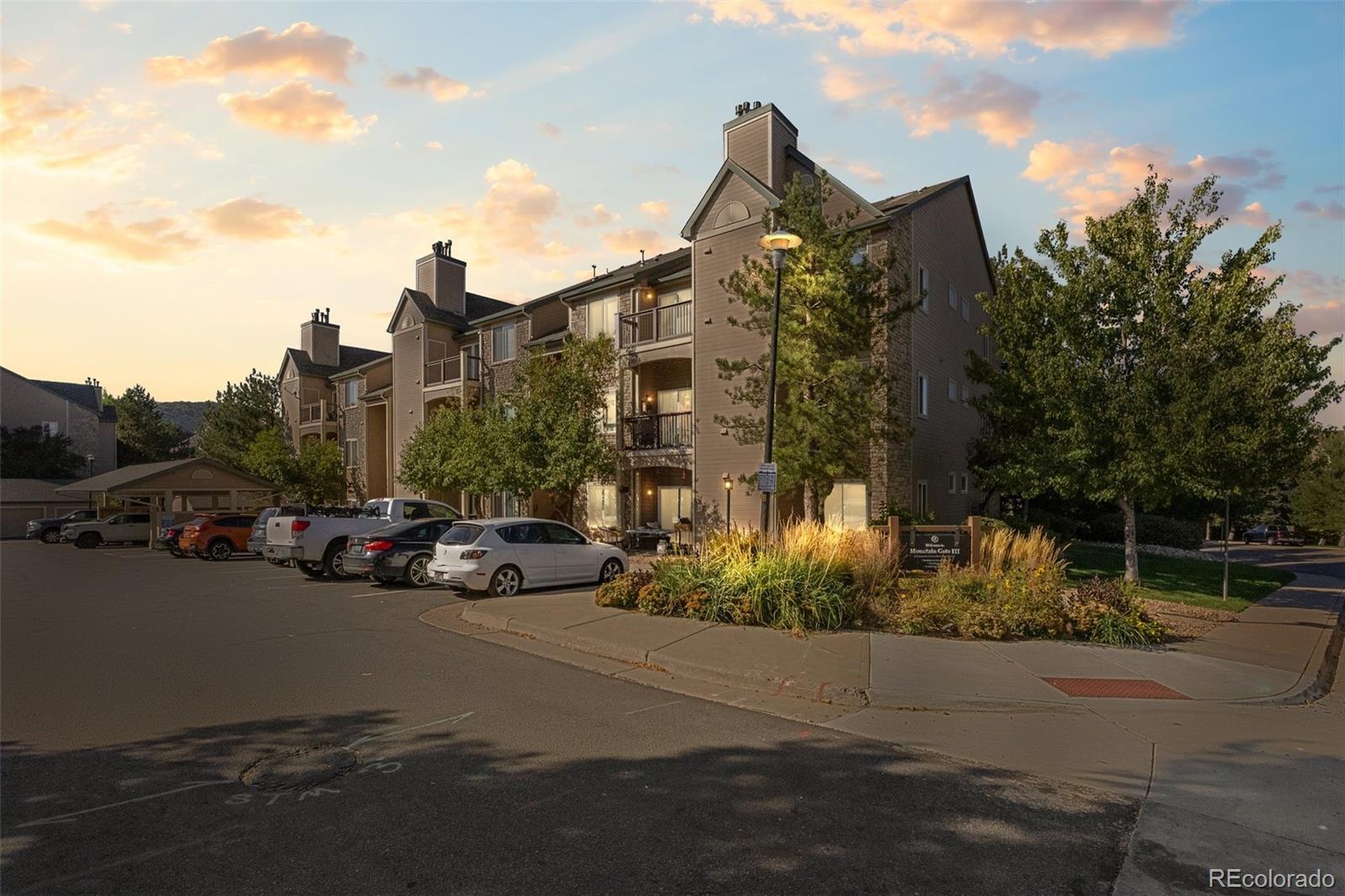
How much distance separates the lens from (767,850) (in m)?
4.16

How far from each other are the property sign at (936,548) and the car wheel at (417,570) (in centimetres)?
1000

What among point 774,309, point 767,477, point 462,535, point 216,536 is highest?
point 774,309

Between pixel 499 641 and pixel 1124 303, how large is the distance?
45.0 ft

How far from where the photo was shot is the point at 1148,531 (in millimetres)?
31500

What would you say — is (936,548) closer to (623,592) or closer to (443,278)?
(623,592)

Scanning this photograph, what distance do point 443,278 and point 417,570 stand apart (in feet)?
84.2

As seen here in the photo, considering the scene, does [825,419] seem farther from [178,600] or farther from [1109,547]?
[1109,547]

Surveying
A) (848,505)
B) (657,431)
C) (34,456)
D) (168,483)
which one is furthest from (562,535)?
(34,456)

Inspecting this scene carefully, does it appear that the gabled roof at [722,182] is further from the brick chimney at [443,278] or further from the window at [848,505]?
the brick chimney at [443,278]

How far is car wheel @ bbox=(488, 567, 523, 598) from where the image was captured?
45.2 ft

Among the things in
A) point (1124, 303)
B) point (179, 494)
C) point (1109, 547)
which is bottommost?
point (1109, 547)

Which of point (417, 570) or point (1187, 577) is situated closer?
point (417, 570)

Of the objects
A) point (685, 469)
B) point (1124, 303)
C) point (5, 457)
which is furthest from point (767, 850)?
point (5, 457)

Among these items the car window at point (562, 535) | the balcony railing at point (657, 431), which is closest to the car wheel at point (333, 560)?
the car window at point (562, 535)
